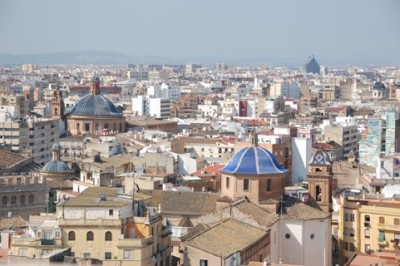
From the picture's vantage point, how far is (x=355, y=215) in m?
17.2

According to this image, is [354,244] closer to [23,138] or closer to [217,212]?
[217,212]

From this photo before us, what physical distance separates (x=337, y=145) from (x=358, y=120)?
9167 mm

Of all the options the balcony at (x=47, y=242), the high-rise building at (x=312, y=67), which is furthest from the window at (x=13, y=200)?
the high-rise building at (x=312, y=67)

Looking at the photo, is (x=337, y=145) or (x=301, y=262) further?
(x=337, y=145)

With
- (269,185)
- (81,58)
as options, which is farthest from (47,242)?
(81,58)

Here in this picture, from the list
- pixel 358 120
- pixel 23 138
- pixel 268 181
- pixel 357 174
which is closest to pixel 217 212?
pixel 268 181

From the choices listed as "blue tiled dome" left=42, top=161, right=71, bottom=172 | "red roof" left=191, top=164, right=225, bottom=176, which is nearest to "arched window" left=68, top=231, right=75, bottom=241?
"blue tiled dome" left=42, top=161, right=71, bottom=172

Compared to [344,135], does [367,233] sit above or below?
below

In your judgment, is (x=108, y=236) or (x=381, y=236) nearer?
(x=108, y=236)

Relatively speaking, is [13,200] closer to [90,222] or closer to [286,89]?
[90,222]

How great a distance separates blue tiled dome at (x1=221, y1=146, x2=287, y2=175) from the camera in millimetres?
16391

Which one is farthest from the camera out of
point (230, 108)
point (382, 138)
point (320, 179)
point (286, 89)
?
point (286, 89)

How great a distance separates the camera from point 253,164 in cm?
1645

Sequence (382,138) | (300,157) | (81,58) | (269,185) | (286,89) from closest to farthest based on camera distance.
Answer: (269,185)
(300,157)
(382,138)
(286,89)
(81,58)
